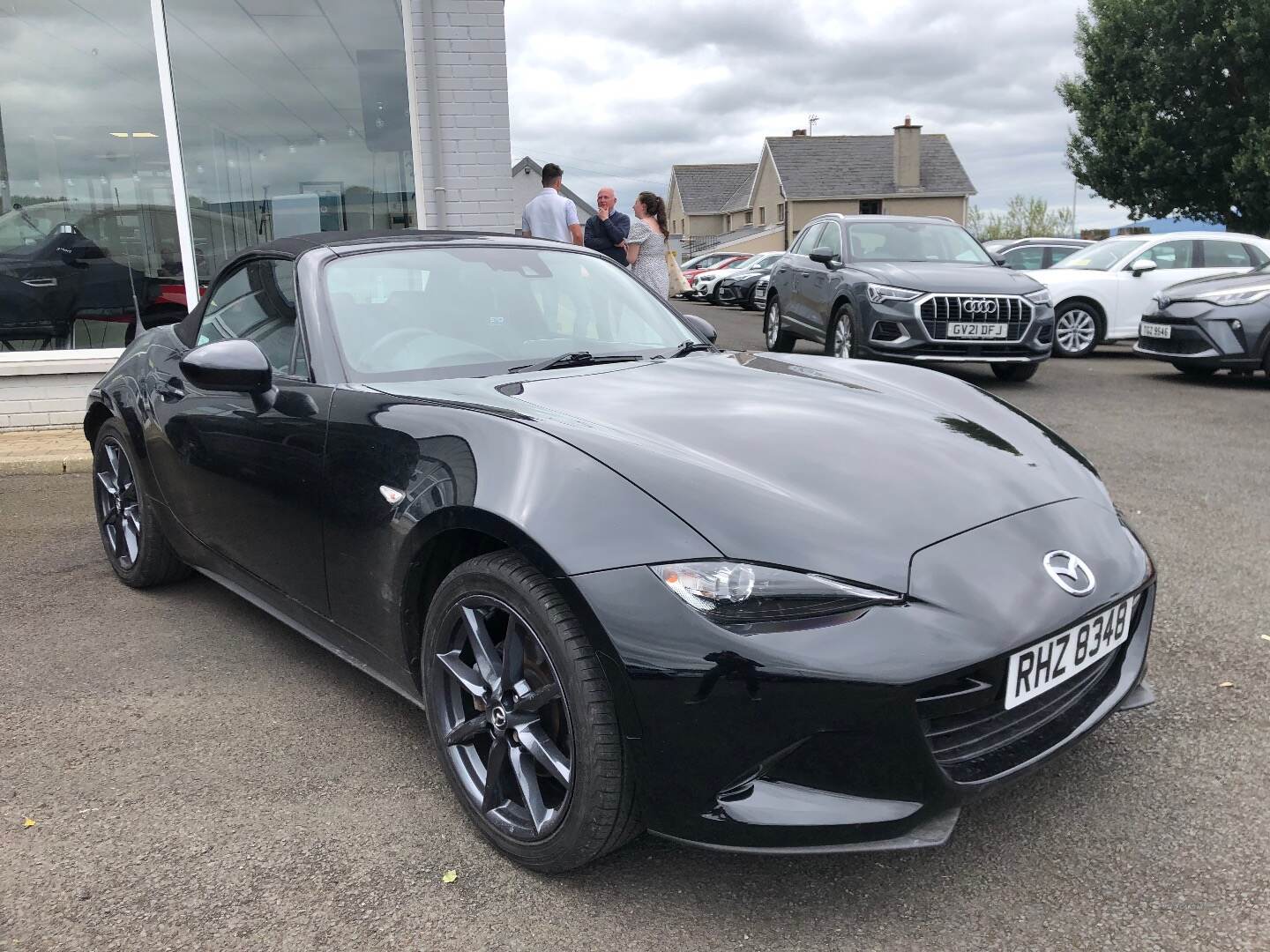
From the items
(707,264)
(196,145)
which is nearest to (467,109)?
(196,145)

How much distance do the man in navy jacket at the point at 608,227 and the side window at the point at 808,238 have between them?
287 cm

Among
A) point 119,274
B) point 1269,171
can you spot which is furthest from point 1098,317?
point 1269,171

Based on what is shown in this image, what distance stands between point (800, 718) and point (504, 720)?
26.9 inches

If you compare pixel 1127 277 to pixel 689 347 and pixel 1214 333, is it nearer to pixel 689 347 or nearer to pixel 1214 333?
pixel 1214 333

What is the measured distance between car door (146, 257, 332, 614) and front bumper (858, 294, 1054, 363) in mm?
6230

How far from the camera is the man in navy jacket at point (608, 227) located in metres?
8.88

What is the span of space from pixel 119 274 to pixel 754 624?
798 cm

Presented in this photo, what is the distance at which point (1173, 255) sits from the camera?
1200 cm

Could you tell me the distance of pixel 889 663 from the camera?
1824mm

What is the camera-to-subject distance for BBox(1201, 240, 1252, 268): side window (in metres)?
11.9

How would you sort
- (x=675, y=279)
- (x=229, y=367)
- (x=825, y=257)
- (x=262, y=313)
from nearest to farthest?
(x=229, y=367) < (x=262, y=313) < (x=825, y=257) < (x=675, y=279)

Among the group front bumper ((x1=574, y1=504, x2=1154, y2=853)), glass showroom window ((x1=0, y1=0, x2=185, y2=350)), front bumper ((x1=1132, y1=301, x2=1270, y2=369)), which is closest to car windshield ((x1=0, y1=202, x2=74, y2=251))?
glass showroom window ((x1=0, y1=0, x2=185, y2=350))

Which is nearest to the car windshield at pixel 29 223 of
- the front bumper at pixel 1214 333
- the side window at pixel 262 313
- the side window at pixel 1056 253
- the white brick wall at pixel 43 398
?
the white brick wall at pixel 43 398

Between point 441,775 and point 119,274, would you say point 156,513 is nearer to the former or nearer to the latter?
point 441,775
